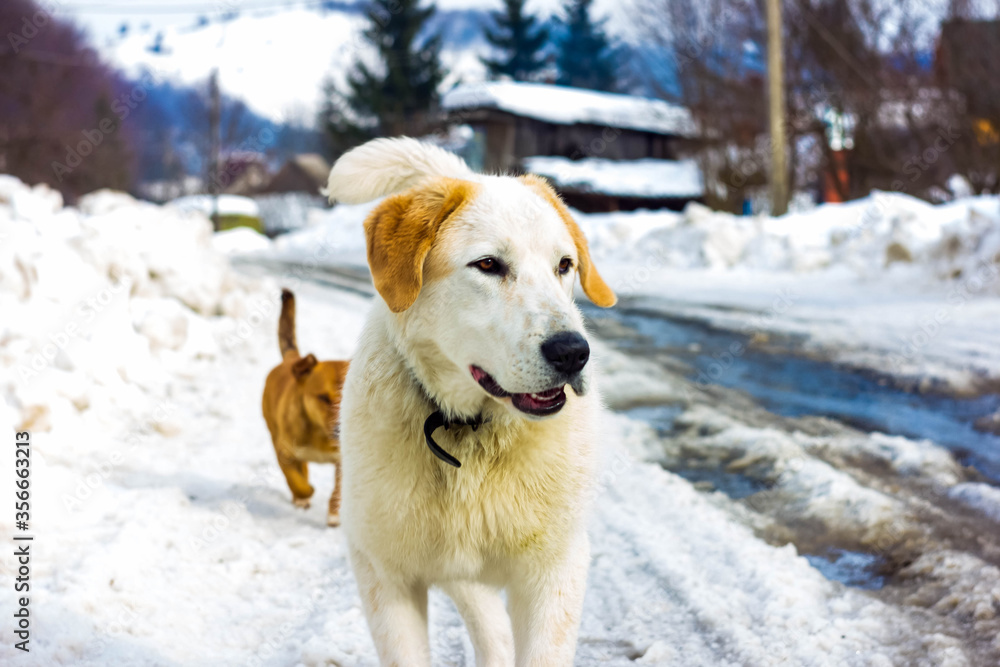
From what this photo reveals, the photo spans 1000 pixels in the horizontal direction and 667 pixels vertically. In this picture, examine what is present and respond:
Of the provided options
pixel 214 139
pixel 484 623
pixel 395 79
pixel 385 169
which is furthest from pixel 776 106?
pixel 214 139

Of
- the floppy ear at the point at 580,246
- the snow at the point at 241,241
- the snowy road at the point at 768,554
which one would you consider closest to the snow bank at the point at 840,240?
the snowy road at the point at 768,554

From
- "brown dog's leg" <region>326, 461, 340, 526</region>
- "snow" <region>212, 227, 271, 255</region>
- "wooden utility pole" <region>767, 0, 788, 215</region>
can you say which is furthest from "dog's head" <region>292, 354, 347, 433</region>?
"snow" <region>212, 227, 271, 255</region>

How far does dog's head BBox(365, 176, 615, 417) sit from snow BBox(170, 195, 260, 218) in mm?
38922

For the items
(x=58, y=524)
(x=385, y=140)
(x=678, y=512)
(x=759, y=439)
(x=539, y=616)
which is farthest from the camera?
(x=759, y=439)

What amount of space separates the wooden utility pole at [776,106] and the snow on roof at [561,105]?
36.6ft

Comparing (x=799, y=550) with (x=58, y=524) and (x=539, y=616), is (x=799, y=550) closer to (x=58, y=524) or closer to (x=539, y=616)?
(x=539, y=616)

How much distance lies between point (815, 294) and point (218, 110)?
111ft

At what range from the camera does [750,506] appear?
160 inches

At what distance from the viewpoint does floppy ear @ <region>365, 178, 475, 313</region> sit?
2398 millimetres

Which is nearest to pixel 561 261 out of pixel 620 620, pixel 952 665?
pixel 620 620

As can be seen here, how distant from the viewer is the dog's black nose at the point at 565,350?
2.12 m

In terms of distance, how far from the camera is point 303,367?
4387 mm

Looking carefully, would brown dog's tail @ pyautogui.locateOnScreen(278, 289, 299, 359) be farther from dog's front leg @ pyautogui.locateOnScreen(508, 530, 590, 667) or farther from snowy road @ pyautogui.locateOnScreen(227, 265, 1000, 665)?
dog's front leg @ pyautogui.locateOnScreen(508, 530, 590, 667)

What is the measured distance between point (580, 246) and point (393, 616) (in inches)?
56.4
